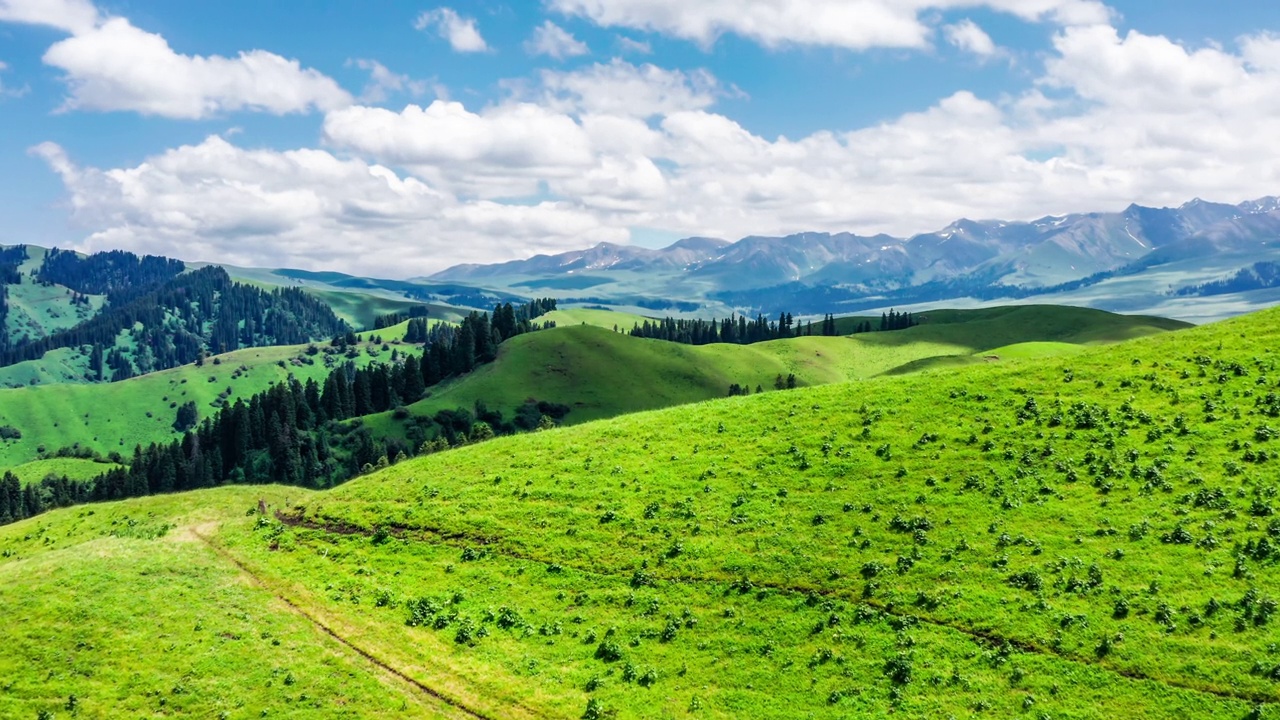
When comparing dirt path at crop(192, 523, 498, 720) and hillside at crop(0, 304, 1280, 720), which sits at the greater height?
hillside at crop(0, 304, 1280, 720)

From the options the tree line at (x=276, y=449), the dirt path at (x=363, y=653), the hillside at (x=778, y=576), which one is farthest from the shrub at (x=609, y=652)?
the tree line at (x=276, y=449)

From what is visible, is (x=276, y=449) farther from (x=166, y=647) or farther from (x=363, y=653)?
(x=363, y=653)

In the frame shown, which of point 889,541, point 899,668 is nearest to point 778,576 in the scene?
point 889,541

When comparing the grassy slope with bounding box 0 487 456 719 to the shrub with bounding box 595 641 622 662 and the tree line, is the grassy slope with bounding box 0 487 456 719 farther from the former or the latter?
the tree line

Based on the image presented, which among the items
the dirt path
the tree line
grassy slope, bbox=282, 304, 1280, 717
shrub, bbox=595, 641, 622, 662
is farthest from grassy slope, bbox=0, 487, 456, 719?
the tree line

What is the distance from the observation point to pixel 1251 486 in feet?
134

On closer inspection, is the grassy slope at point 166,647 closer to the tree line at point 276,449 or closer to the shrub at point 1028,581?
the shrub at point 1028,581

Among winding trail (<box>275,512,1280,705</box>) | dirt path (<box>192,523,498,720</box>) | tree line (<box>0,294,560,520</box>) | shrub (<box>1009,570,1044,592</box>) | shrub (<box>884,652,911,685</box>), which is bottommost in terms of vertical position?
tree line (<box>0,294,560,520</box>)

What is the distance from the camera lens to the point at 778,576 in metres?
40.5

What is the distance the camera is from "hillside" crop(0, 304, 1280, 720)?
32938mm

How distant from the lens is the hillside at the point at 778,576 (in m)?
32.9

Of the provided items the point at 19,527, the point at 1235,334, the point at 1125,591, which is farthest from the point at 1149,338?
the point at 19,527

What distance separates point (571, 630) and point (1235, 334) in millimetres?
56170

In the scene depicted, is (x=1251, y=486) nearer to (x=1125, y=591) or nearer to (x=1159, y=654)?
(x=1125, y=591)
